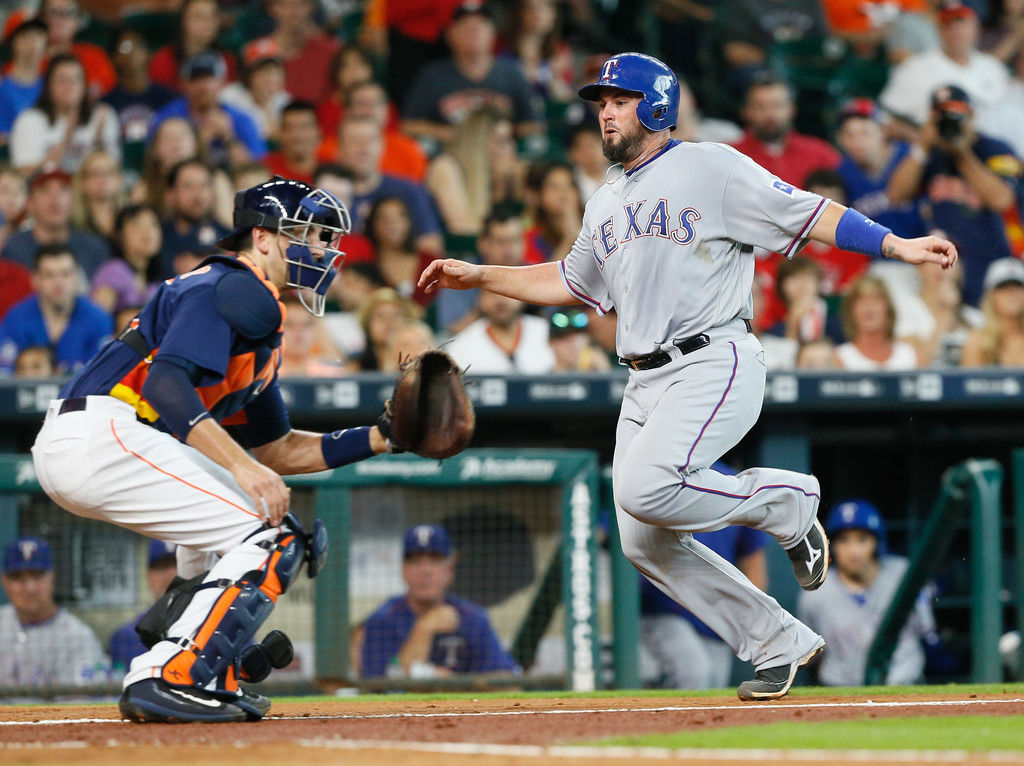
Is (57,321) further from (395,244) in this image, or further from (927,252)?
(927,252)

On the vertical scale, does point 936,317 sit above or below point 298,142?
below

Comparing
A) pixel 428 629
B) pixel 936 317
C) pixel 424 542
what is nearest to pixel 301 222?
pixel 424 542

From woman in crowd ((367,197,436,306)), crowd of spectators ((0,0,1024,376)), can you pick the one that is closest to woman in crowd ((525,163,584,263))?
crowd of spectators ((0,0,1024,376))

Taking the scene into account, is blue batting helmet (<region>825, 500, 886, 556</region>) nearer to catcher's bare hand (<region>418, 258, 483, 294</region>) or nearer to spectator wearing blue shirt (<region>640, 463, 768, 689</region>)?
spectator wearing blue shirt (<region>640, 463, 768, 689</region>)

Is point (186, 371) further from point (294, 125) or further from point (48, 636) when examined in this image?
point (294, 125)

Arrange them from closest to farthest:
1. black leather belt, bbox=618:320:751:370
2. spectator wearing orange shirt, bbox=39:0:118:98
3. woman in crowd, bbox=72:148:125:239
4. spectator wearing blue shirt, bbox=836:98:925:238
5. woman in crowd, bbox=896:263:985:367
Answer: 1. black leather belt, bbox=618:320:751:370
2. woman in crowd, bbox=896:263:985:367
3. woman in crowd, bbox=72:148:125:239
4. spectator wearing blue shirt, bbox=836:98:925:238
5. spectator wearing orange shirt, bbox=39:0:118:98

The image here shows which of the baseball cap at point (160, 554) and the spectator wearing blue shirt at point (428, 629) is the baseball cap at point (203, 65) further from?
the spectator wearing blue shirt at point (428, 629)

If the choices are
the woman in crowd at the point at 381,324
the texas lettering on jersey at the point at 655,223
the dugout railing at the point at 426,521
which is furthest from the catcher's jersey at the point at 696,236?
the woman in crowd at the point at 381,324
